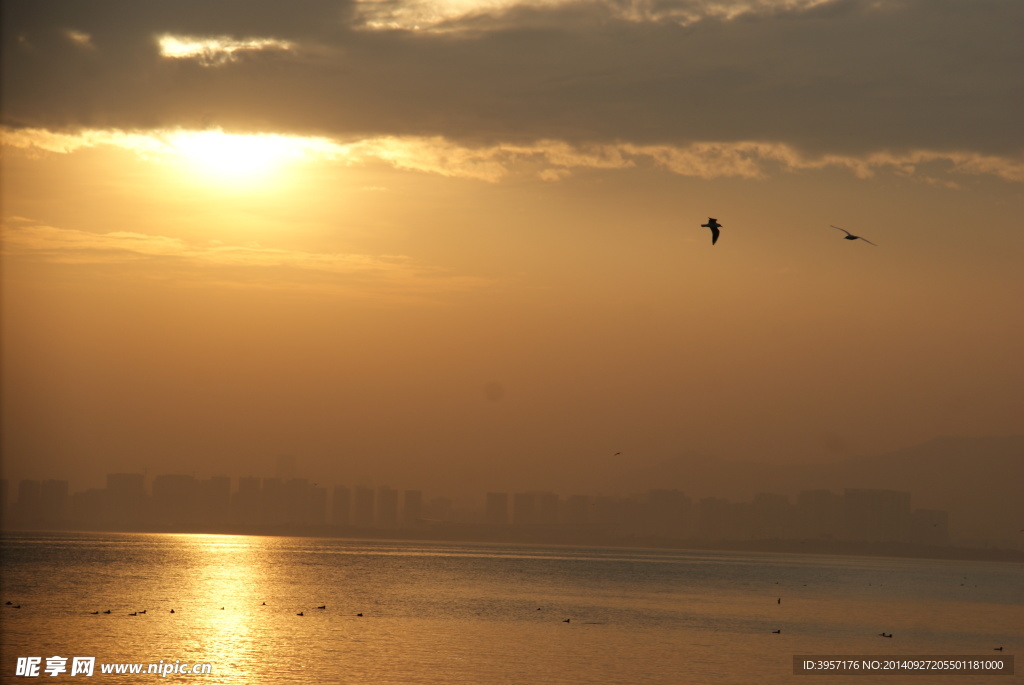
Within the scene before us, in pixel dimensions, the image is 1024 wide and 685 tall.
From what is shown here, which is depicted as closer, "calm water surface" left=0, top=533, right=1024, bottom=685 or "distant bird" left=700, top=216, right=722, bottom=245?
"distant bird" left=700, top=216, right=722, bottom=245

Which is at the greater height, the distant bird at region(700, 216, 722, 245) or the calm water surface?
the distant bird at region(700, 216, 722, 245)

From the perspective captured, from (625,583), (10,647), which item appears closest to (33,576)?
(10,647)

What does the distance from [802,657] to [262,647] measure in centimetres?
3845

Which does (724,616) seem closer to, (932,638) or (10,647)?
(932,638)

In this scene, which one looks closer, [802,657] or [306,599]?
[802,657]

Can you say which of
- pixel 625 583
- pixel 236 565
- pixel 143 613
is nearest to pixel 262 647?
pixel 143 613

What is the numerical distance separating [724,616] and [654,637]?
2616 cm

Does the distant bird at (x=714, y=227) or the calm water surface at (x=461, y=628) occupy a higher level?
the distant bird at (x=714, y=227)

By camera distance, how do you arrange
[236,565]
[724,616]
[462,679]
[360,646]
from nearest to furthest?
1. [462,679]
2. [360,646]
3. [724,616]
4. [236,565]

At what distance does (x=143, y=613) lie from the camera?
88312 millimetres

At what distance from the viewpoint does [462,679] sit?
60469 mm

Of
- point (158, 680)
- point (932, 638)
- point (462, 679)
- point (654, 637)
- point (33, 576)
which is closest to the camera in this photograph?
point (158, 680)

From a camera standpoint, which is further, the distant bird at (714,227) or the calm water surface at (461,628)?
the calm water surface at (461,628)

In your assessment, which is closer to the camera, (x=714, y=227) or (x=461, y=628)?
(x=714, y=227)
